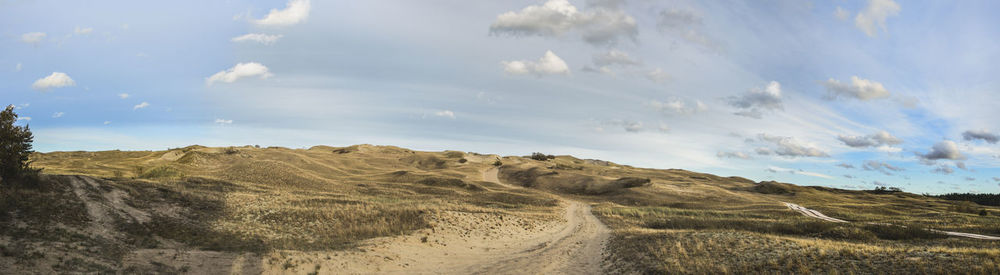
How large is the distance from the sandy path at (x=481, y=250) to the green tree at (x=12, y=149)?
48.6 ft

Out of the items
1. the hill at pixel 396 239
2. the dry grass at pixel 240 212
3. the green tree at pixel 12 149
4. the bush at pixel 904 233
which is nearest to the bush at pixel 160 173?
the dry grass at pixel 240 212

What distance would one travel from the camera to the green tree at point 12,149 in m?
19.1

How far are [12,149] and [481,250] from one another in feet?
74.2

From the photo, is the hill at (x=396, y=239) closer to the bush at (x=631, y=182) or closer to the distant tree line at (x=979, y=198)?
the bush at (x=631, y=182)

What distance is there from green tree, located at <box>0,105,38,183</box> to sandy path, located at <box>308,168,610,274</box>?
14.8 m

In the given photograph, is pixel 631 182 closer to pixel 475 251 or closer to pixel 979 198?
pixel 475 251

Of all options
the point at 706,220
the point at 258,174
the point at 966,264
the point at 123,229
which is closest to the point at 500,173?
the point at 258,174

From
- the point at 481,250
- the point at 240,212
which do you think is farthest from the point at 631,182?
the point at 240,212

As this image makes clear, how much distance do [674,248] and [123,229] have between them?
81.8ft

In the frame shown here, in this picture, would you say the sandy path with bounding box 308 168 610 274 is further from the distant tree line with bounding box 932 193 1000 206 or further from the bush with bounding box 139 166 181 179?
the distant tree line with bounding box 932 193 1000 206

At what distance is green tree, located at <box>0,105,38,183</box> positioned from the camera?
62.6 feet

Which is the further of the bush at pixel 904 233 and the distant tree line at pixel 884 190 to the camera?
the distant tree line at pixel 884 190

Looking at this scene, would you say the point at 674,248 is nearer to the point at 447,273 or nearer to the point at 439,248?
the point at 447,273

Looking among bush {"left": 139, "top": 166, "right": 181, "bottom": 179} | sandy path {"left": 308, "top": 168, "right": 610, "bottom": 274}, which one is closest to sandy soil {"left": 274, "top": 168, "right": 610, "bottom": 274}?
sandy path {"left": 308, "top": 168, "right": 610, "bottom": 274}
